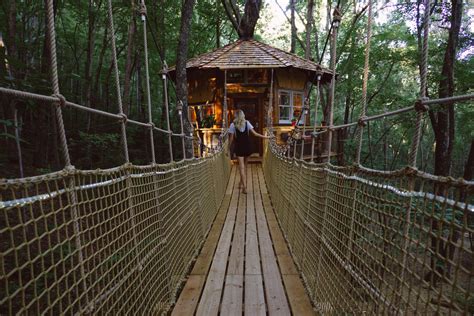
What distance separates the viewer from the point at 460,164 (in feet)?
78.6

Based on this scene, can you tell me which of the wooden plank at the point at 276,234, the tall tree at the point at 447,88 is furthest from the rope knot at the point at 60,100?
the tall tree at the point at 447,88

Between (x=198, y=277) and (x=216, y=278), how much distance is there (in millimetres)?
163

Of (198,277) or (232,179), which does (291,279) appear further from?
(232,179)

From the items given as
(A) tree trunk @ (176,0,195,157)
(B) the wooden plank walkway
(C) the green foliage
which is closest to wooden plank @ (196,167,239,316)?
(B) the wooden plank walkway

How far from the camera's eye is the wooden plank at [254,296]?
2.21m

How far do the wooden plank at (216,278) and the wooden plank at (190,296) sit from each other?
1.8 inches

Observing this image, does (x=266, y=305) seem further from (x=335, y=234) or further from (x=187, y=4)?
(x=187, y=4)

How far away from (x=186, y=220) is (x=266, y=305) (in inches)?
44.5

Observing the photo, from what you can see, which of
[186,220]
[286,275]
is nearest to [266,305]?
[286,275]

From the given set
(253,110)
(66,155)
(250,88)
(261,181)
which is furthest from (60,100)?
(253,110)

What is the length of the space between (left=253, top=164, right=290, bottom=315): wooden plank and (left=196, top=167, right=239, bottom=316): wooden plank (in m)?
0.37

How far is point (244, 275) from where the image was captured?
2.77 m

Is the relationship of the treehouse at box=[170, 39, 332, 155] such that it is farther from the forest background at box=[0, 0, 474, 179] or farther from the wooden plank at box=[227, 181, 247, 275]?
the wooden plank at box=[227, 181, 247, 275]

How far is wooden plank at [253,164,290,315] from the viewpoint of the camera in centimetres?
225
